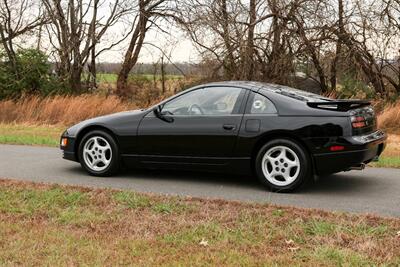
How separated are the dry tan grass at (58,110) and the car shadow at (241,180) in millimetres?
11135

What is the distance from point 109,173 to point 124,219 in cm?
268

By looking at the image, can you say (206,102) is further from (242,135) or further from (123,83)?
(123,83)

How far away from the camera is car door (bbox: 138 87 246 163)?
7.34 m

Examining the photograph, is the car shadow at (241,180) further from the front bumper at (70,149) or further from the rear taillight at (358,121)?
the rear taillight at (358,121)

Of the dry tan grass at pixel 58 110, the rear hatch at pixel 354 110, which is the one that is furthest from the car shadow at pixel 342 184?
the dry tan grass at pixel 58 110

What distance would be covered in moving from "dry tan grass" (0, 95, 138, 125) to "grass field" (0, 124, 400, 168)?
1481mm

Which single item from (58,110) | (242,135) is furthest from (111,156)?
(58,110)

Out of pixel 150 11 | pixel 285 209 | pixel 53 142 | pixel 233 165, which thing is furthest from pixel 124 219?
pixel 150 11

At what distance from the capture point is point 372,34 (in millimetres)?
20766

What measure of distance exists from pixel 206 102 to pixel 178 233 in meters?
2.90

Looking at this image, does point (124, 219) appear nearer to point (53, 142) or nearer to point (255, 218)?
point (255, 218)

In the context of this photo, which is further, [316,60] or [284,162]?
[316,60]

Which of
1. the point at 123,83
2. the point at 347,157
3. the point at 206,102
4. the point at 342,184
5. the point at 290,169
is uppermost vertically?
the point at 206,102

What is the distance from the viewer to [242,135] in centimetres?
721
